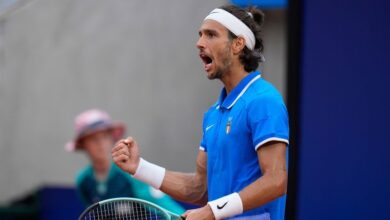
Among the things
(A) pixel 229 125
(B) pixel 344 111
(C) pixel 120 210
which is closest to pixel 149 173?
(C) pixel 120 210

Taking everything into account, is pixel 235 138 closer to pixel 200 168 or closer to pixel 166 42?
pixel 200 168

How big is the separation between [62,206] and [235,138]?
5297 millimetres

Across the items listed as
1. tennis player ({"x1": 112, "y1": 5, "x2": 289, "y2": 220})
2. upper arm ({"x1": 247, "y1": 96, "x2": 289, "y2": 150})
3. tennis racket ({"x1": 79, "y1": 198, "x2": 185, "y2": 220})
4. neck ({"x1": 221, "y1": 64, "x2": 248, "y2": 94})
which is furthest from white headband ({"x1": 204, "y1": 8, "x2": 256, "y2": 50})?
tennis racket ({"x1": 79, "y1": 198, "x2": 185, "y2": 220})

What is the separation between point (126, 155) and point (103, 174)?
2.72 meters

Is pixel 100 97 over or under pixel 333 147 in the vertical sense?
over

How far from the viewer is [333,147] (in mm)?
5883

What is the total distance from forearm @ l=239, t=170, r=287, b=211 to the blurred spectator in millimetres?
2377

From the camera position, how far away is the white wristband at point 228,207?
391 centimetres

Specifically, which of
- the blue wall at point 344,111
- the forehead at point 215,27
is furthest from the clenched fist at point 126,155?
the blue wall at point 344,111

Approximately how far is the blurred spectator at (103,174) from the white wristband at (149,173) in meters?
1.78

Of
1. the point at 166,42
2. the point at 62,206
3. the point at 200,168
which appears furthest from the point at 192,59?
the point at 200,168

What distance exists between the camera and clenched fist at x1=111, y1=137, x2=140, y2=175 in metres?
4.33

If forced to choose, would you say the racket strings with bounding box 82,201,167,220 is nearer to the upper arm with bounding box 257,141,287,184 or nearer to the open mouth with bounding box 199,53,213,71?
the upper arm with bounding box 257,141,287,184

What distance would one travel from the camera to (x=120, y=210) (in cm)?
421
